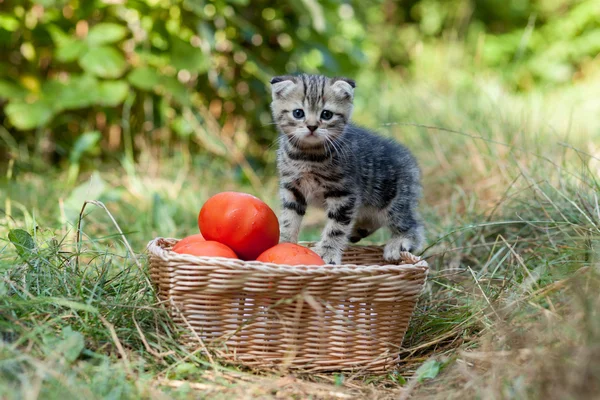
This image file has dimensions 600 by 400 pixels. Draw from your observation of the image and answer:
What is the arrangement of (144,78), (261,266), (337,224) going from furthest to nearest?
(144,78) < (337,224) < (261,266)

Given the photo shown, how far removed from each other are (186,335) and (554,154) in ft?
10.1

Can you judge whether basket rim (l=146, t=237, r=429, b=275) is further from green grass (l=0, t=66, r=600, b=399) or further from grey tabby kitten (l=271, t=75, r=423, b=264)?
grey tabby kitten (l=271, t=75, r=423, b=264)

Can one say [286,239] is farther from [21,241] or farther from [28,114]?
[28,114]

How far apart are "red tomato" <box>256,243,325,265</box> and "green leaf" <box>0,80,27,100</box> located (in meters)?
3.11

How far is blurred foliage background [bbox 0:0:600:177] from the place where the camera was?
4.85 meters

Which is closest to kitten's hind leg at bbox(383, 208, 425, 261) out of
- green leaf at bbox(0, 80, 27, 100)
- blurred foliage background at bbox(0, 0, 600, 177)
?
blurred foliage background at bbox(0, 0, 600, 177)

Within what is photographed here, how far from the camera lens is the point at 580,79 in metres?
11.0

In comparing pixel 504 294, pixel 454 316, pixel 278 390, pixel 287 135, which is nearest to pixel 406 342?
pixel 454 316

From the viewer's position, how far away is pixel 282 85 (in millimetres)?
3123

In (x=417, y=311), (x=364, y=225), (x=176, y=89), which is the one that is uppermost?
(x=176, y=89)

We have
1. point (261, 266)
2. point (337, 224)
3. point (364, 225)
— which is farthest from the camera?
point (364, 225)

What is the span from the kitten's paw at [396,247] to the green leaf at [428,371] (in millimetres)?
718

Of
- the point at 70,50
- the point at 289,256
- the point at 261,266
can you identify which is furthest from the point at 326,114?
the point at 70,50

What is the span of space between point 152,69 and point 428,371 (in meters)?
3.58
